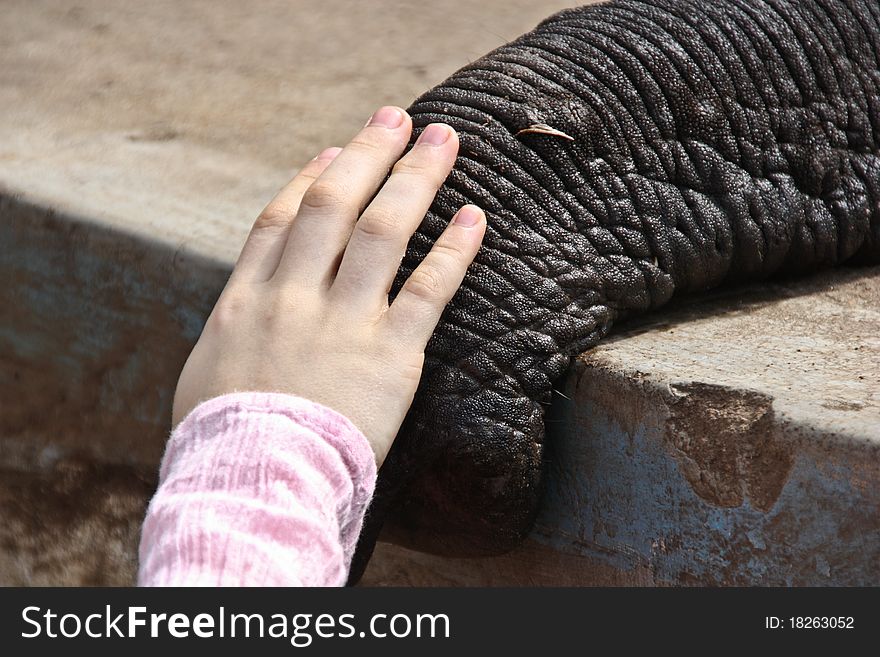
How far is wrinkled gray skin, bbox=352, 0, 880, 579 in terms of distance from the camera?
1083 millimetres

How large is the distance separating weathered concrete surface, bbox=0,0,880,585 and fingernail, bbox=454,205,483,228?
19 centimetres

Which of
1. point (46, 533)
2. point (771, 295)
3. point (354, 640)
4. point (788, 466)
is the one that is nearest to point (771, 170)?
point (771, 295)

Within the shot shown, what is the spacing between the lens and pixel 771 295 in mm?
1347

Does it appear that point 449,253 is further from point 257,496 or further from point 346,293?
point 257,496

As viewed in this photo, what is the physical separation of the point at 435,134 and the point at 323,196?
0.16 m

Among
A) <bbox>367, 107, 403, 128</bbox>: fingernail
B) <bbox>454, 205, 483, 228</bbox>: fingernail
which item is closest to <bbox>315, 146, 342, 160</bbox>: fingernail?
<bbox>367, 107, 403, 128</bbox>: fingernail

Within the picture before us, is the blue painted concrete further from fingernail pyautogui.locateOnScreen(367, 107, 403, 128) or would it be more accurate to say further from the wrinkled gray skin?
fingernail pyautogui.locateOnScreen(367, 107, 403, 128)

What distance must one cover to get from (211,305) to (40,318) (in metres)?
0.32

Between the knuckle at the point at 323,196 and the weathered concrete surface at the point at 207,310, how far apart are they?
31cm

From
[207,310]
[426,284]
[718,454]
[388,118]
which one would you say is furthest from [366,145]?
[718,454]

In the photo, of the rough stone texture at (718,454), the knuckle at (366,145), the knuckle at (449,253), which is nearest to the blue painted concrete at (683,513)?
the rough stone texture at (718,454)

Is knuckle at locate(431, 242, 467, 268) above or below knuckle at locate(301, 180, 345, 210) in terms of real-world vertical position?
below

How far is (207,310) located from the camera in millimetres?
1333

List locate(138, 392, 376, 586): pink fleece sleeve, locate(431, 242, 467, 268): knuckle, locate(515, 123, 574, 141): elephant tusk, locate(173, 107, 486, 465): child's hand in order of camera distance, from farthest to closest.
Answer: locate(515, 123, 574, 141): elephant tusk < locate(431, 242, 467, 268): knuckle < locate(173, 107, 486, 465): child's hand < locate(138, 392, 376, 586): pink fleece sleeve
